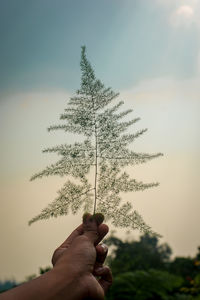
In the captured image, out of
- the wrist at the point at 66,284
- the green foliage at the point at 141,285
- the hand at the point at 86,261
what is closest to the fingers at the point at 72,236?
the hand at the point at 86,261

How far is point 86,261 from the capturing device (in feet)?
6.50

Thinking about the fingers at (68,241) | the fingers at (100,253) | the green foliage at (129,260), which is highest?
the green foliage at (129,260)

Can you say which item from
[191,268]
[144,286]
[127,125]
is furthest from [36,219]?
[191,268]

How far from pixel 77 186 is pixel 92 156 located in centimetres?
26

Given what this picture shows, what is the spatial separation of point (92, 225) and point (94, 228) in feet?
0.08

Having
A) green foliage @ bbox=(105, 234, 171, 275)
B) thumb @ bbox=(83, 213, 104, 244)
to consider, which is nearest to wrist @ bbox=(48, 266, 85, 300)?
thumb @ bbox=(83, 213, 104, 244)

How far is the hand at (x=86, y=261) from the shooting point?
6.11 feet

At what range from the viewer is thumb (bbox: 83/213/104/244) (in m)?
2.20

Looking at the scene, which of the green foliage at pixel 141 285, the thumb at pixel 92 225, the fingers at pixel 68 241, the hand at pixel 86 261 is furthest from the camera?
the green foliage at pixel 141 285

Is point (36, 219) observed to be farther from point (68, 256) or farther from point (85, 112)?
point (85, 112)

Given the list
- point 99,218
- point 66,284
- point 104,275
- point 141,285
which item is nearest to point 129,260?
point 141,285

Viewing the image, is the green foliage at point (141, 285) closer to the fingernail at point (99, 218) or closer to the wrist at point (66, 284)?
the fingernail at point (99, 218)

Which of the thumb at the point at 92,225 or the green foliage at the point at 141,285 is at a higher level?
the thumb at the point at 92,225

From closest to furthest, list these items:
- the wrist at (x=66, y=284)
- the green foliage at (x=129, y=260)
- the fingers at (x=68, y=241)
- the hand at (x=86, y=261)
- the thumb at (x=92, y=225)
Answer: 1. the wrist at (x=66, y=284)
2. the hand at (x=86, y=261)
3. the thumb at (x=92, y=225)
4. the fingers at (x=68, y=241)
5. the green foliage at (x=129, y=260)
